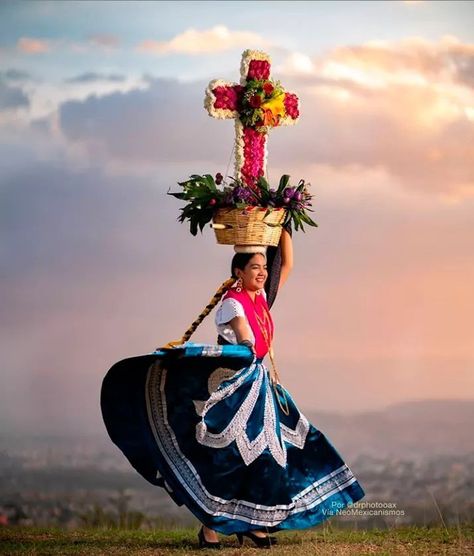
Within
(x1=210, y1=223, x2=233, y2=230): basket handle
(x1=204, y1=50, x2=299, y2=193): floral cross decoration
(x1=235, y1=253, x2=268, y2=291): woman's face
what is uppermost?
(x1=204, y1=50, x2=299, y2=193): floral cross decoration

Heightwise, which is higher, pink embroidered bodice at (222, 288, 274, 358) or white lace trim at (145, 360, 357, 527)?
pink embroidered bodice at (222, 288, 274, 358)

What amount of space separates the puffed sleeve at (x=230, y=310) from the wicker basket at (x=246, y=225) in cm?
40

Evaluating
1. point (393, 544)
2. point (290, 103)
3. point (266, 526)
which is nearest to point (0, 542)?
point (266, 526)

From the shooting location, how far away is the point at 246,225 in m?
8.62

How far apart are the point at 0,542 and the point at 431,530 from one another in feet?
10.2

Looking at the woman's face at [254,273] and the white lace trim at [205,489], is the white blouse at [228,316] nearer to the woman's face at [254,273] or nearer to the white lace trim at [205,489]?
the woman's face at [254,273]

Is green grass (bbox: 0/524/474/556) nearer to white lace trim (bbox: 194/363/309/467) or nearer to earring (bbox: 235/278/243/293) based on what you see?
white lace trim (bbox: 194/363/309/467)

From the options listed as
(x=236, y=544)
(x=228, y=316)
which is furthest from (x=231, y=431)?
(x=236, y=544)

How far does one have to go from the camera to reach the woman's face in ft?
28.5

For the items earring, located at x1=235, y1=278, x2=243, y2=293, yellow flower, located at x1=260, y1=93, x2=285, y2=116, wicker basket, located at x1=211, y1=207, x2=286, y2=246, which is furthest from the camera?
yellow flower, located at x1=260, y1=93, x2=285, y2=116

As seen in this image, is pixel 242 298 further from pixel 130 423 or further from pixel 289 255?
pixel 130 423

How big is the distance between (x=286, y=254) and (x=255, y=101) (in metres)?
1.08

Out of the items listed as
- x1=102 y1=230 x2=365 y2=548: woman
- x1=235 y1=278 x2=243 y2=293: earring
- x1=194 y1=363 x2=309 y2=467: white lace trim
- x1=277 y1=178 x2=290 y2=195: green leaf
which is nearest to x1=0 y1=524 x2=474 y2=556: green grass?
x1=102 y1=230 x2=365 y2=548: woman

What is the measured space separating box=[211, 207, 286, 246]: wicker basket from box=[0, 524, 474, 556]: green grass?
2.07 meters
